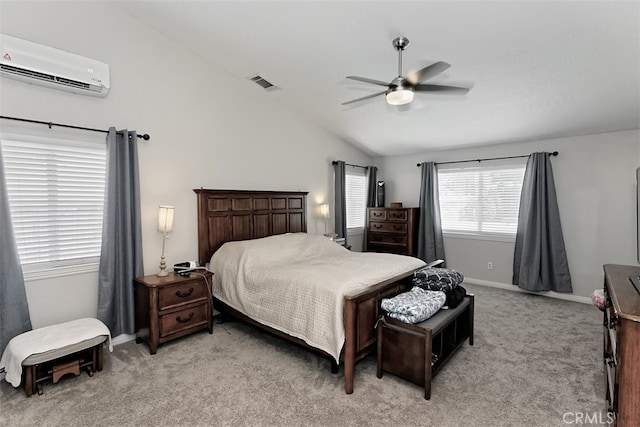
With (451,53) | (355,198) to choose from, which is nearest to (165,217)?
(451,53)

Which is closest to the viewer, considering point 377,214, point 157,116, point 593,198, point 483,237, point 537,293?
point 157,116

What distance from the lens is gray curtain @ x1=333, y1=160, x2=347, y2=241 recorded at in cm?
568

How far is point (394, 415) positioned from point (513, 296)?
3.56 m

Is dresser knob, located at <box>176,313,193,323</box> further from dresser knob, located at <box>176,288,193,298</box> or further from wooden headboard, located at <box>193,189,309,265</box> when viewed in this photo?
wooden headboard, located at <box>193,189,309,265</box>

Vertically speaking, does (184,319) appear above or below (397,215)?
below

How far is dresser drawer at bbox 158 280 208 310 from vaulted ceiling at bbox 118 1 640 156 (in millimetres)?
2627

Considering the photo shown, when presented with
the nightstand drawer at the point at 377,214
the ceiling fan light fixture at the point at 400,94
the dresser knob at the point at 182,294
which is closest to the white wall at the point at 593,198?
the nightstand drawer at the point at 377,214

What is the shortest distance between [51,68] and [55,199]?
3.73 feet

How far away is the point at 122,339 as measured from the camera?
331cm

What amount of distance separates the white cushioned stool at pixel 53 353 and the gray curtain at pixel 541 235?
535 centimetres

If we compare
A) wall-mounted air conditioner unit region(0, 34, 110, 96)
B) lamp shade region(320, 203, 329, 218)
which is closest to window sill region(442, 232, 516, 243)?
lamp shade region(320, 203, 329, 218)

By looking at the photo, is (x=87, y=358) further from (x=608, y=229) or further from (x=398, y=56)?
(x=608, y=229)

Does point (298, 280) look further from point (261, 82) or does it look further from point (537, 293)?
point (537, 293)

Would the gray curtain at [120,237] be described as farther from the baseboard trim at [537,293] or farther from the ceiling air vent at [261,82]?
the baseboard trim at [537,293]
